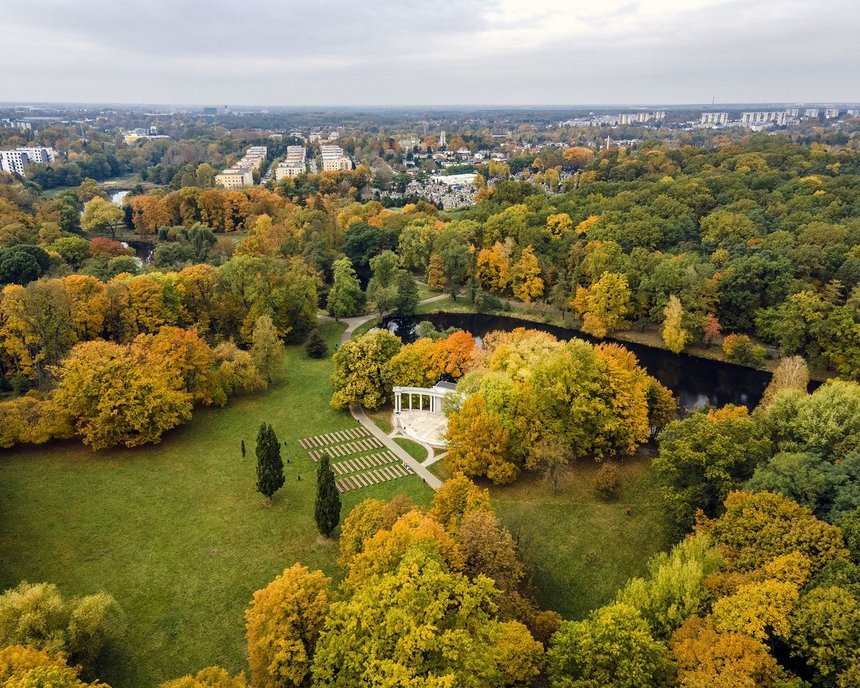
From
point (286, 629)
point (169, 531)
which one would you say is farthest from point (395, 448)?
point (286, 629)

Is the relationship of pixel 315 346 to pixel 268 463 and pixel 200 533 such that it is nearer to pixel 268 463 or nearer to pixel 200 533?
pixel 268 463

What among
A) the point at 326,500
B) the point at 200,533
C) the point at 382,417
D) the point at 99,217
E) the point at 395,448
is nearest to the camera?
the point at 326,500

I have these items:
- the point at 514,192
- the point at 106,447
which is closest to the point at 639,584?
the point at 106,447

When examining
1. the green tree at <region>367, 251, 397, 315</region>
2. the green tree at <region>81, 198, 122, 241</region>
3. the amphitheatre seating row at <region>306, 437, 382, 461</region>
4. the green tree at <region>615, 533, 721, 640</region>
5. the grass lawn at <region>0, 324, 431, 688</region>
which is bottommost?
the grass lawn at <region>0, 324, 431, 688</region>

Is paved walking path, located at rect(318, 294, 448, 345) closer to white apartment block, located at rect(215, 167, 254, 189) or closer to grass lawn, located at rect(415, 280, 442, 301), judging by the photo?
grass lawn, located at rect(415, 280, 442, 301)

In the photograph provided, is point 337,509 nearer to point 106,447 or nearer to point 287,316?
point 106,447

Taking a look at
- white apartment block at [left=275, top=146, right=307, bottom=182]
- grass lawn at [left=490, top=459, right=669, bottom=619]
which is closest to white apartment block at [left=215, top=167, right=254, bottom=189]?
white apartment block at [left=275, top=146, right=307, bottom=182]

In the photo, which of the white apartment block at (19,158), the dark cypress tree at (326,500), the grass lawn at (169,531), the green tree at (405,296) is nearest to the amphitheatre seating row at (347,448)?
the grass lawn at (169,531)
